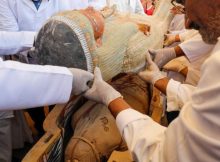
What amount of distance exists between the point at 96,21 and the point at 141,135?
489 millimetres

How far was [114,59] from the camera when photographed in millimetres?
1054

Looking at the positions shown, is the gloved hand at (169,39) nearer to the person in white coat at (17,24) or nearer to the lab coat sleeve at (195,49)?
the lab coat sleeve at (195,49)

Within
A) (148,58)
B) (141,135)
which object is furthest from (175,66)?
(141,135)

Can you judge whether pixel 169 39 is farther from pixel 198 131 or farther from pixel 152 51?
pixel 198 131

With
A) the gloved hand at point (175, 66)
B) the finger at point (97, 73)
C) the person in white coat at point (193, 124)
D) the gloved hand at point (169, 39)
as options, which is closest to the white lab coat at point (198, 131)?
the person in white coat at point (193, 124)

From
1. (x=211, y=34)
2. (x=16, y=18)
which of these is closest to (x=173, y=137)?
(x=211, y=34)

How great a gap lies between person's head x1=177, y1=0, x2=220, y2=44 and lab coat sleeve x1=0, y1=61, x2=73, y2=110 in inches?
16.4

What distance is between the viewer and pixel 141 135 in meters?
0.71

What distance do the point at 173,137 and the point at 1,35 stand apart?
1.01 meters

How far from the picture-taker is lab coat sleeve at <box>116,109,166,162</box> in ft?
2.23

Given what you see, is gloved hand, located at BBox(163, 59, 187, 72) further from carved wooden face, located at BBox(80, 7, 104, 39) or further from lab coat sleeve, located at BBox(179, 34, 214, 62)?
carved wooden face, located at BBox(80, 7, 104, 39)

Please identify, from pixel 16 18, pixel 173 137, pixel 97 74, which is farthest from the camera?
pixel 16 18

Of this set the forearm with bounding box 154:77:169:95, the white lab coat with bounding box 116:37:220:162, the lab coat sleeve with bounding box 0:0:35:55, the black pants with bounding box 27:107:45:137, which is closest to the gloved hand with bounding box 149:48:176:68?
the forearm with bounding box 154:77:169:95

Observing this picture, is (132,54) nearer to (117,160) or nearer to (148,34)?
(148,34)
